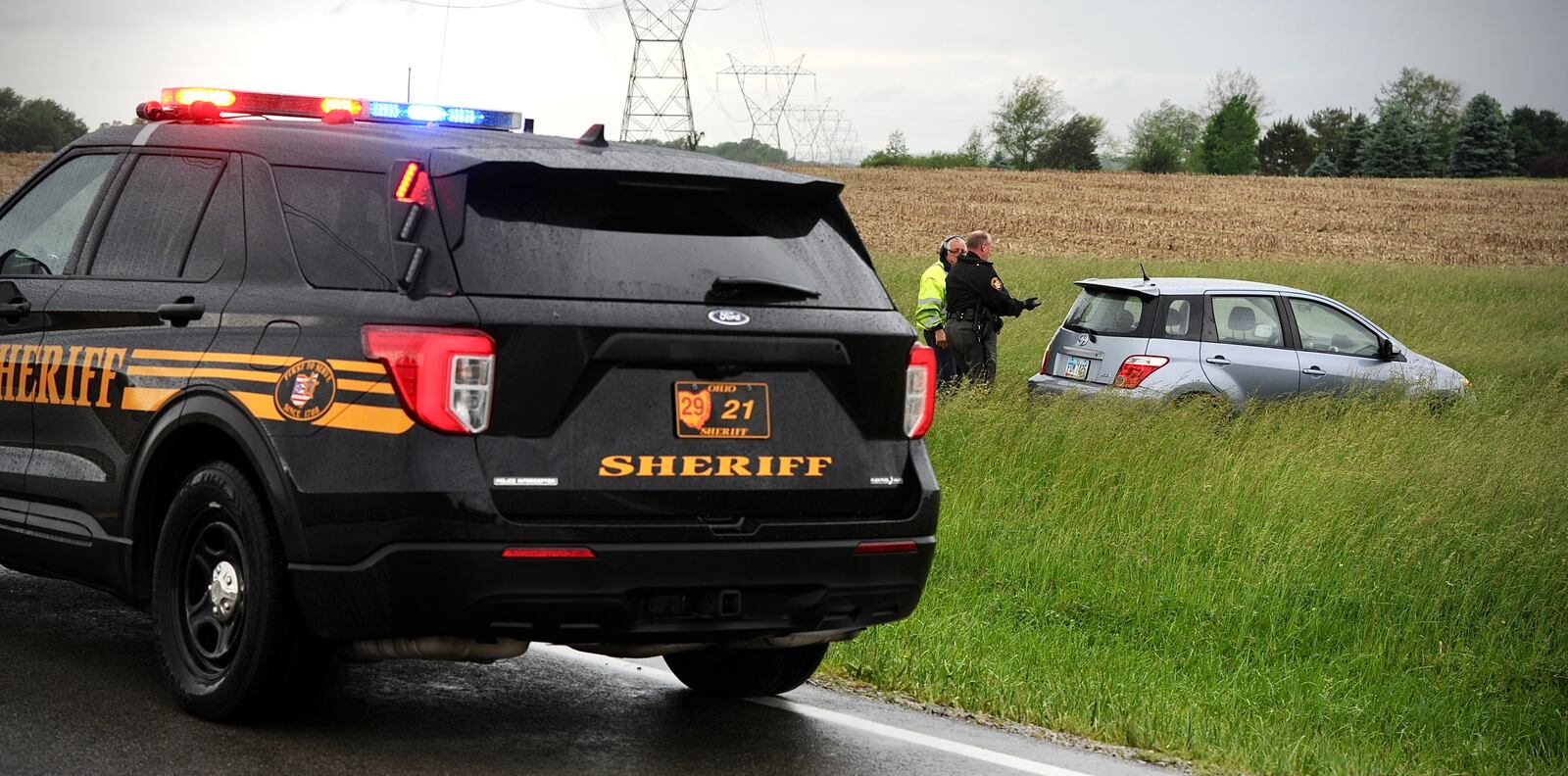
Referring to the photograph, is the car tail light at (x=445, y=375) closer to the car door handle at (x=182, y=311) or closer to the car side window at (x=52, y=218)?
the car door handle at (x=182, y=311)

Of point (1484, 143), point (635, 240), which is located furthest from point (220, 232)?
point (1484, 143)

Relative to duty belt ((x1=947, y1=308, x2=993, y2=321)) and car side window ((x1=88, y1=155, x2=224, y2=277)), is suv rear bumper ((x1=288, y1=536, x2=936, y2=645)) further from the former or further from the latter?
duty belt ((x1=947, y1=308, x2=993, y2=321))

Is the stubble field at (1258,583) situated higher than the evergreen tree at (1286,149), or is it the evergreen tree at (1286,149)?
the evergreen tree at (1286,149)

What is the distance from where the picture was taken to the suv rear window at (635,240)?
479cm

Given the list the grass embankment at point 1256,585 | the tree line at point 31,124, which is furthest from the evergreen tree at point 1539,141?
the grass embankment at point 1256,585

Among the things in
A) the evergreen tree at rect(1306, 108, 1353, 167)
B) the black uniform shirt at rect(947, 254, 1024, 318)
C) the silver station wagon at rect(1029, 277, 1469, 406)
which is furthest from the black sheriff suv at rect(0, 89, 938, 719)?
the evergreen tree at rect(1306, 108, 1353, 167)

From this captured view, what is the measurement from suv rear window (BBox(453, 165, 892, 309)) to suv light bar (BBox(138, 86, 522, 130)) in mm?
1208

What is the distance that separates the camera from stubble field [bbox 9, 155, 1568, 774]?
6555 mm

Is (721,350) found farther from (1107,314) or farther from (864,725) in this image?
(1107,314)

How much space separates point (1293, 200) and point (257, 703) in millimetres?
62864

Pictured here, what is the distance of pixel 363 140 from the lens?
5.24 meters

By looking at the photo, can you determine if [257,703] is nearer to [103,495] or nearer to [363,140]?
[103,495]

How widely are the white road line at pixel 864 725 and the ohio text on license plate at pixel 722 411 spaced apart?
1.31 m

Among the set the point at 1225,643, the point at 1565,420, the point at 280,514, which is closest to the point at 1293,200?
the point at 1565,420
